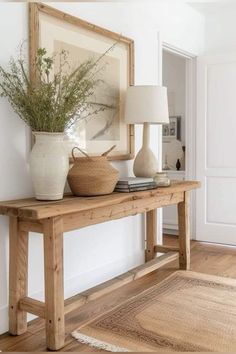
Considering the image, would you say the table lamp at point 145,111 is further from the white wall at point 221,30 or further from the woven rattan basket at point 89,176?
the white wall at point 221,30

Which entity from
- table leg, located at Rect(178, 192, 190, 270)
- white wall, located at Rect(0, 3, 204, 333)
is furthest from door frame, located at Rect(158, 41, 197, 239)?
table leg, located at Rect(178, 192, 190, 270)

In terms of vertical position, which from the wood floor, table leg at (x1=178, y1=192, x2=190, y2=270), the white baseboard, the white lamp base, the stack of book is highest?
the white lamp base

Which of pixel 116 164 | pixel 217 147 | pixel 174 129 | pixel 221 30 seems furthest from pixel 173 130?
pixel 116 164

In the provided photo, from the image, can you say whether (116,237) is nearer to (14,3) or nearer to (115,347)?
(115,347)

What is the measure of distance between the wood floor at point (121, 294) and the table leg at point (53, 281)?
88 mm

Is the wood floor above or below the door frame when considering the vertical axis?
below

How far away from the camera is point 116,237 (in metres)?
3.16

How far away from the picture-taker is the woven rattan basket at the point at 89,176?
2.39 meters

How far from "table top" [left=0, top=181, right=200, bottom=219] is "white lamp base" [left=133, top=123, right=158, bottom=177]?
1.10 ft

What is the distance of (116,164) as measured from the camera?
10.3ft

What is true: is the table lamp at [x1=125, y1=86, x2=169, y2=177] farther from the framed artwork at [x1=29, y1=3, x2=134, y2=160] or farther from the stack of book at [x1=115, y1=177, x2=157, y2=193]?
the stack of book at [x1=115, y1=177, x2=157, y2=193]

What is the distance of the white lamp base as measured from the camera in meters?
3.02

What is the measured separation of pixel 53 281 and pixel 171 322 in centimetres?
79

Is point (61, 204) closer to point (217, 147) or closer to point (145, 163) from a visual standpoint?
point (145, 163)
